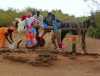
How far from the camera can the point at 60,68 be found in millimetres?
14070

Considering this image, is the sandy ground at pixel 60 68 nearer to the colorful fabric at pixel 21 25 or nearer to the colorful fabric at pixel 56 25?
the colorful fabric at pixel 56 25

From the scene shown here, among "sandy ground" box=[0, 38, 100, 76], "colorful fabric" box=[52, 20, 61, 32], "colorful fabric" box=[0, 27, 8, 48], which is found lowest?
"sandy ground" box=[0, 38, 100, 76]

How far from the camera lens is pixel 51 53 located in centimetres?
1555

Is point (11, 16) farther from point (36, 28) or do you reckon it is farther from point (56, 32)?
point (56, 32)

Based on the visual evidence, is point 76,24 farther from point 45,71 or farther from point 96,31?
point 96,31

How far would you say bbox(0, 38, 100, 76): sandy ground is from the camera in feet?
42.9

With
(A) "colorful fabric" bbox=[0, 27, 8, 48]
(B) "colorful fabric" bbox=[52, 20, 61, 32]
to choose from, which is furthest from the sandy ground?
(A) "colorful fabric" bbox=[0, 27, 8, 48]

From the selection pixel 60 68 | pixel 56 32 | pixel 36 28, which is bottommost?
pixel 60 68

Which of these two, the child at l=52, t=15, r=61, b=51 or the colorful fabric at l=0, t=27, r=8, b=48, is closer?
the child at l=52, t=15, r=61, b=51

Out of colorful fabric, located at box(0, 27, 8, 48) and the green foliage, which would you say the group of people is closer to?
colorful fabric, located at box(0, 27, 8, 48)

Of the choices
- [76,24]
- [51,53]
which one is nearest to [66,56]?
[51,53]

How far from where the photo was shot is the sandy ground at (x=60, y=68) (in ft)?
42.9

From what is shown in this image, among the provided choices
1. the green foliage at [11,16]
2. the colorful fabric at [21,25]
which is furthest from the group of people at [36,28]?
the green foliage at [11,16]

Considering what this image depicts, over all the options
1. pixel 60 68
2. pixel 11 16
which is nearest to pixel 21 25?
pixel 60 68
